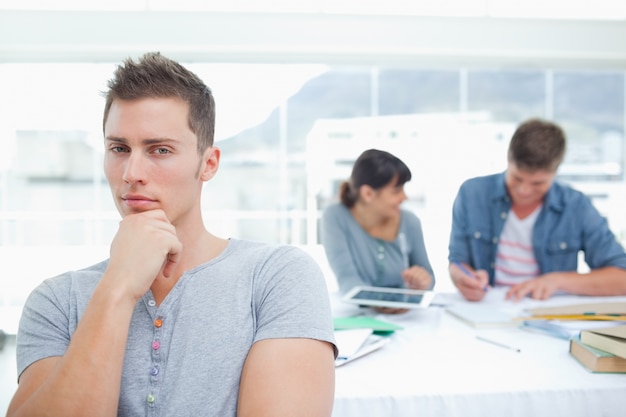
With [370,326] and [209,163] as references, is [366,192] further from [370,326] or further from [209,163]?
[209,163]

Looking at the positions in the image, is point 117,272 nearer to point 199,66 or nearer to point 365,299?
point 365,299

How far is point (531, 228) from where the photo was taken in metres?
2.28

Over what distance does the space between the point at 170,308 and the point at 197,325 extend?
0.07 m

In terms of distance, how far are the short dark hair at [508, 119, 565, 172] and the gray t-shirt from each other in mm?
1342

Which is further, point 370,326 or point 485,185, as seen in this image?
point 485,185

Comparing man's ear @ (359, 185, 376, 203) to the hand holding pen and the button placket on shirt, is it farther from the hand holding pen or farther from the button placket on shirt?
the button placket on shirt

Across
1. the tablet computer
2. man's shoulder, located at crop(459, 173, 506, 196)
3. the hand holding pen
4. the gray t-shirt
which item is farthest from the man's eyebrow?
man's shoulder, located at crop(459, 173, 506, 196)

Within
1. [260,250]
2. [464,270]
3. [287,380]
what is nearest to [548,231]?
[464,270]

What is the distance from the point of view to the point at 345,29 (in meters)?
2.46

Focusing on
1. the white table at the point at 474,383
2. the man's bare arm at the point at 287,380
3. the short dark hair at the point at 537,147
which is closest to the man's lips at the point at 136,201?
the man's bare arm at the point at 287,380

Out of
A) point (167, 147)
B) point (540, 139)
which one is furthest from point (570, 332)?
point (167, 147)

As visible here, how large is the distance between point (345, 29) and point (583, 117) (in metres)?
20.7

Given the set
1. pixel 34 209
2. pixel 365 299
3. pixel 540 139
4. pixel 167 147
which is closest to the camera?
pixel 167 147

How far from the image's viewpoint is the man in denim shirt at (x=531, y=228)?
209 centimetres
